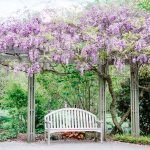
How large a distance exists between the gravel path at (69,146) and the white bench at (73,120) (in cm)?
44

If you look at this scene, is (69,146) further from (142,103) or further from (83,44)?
(142,103)

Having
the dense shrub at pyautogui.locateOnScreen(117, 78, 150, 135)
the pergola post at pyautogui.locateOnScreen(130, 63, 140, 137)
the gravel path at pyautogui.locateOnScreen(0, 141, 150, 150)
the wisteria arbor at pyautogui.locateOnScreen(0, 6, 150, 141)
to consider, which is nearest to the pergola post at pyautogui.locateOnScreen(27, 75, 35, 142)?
the wisteria arbor at pyautogui.locateOnScreen(0, 6, 150, 141)

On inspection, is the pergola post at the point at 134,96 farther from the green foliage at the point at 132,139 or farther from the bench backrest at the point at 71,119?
the bench backrest at the point at 71,119

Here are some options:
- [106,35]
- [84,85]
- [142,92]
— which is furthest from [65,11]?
[142,92]

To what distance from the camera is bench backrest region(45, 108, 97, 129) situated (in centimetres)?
1066

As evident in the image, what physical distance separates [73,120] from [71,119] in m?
0.05

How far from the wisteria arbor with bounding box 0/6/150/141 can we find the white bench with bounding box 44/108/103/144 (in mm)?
369

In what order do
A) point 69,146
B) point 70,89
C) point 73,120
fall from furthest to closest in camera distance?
point 70,89
point 73,120
point 69,146

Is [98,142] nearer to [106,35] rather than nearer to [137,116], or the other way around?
[137,116]

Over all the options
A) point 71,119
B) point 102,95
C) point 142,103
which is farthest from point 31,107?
point 142,103

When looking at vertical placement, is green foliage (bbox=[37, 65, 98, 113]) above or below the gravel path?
above

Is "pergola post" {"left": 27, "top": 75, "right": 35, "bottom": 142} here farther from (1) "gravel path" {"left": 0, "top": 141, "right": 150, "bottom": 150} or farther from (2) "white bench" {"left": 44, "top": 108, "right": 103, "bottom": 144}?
(1) "gravel path" {"left": 0, "top": 141, "right": 150, "bottom": 150}

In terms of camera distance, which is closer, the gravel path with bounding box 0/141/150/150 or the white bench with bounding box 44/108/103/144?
the gravel path with bounding box 0/141/150/150

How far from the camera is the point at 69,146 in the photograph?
9.67 meters
